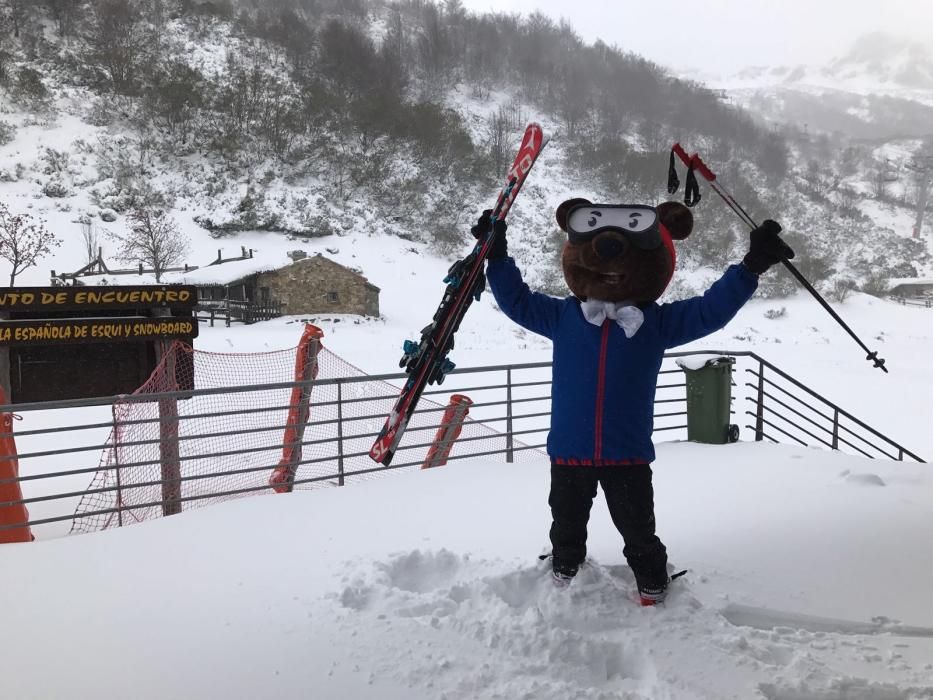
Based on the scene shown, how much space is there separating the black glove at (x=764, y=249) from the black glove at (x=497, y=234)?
1019 mm

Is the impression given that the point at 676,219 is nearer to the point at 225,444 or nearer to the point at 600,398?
the point at 600,398

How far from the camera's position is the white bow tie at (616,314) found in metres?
2.47

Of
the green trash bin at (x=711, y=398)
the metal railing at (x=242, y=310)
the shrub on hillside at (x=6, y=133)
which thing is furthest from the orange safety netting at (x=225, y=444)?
the shrub on hillside at (x=6, y=133)

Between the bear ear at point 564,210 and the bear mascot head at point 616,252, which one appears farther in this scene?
the bear ear at point 564,210

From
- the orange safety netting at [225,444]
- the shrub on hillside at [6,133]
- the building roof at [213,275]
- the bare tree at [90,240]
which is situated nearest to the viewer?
the orange safety netting at [225,444]

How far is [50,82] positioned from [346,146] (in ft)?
56.4

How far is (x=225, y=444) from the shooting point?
8.12 metres

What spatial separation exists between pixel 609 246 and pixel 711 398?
12.9 feet

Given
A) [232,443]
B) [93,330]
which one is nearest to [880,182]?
[232,443]

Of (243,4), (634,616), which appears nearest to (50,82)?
(243,4)

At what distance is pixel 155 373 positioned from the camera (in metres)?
5.01

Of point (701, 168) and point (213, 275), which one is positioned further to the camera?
point (213, 275)

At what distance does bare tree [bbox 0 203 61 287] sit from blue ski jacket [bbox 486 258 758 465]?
22736 millimetres

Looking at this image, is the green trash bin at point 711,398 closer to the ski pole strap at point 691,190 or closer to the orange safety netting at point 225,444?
the orange safety netting at point 225,444
